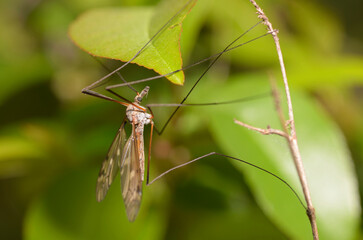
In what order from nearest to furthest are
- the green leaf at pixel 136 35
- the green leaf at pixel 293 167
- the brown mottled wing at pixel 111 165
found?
the green leaf at pixel 136 35
the green leaf at pixel 293 167
the brown mottled wing at pixel 111 165

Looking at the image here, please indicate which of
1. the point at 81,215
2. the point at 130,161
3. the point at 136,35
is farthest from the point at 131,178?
the point at 136,35

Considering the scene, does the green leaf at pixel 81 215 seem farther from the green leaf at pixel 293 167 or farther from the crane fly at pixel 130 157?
the green leaf at pixel 293 167

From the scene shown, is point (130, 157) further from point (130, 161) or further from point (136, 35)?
point (136, 35)

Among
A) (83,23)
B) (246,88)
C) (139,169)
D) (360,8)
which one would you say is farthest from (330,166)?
(360,8)

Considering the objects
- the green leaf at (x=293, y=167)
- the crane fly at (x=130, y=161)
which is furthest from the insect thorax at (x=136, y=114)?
the green leaf at (x=293, y=167)

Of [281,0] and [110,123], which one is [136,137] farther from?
[281,0]

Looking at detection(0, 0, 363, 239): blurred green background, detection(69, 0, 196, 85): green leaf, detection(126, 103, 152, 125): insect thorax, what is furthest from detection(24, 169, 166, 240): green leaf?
detection(69, 0, 196, 85): green leaf

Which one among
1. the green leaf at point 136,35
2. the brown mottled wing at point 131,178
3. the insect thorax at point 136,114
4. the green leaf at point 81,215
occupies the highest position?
the green leaf at point 136,35
